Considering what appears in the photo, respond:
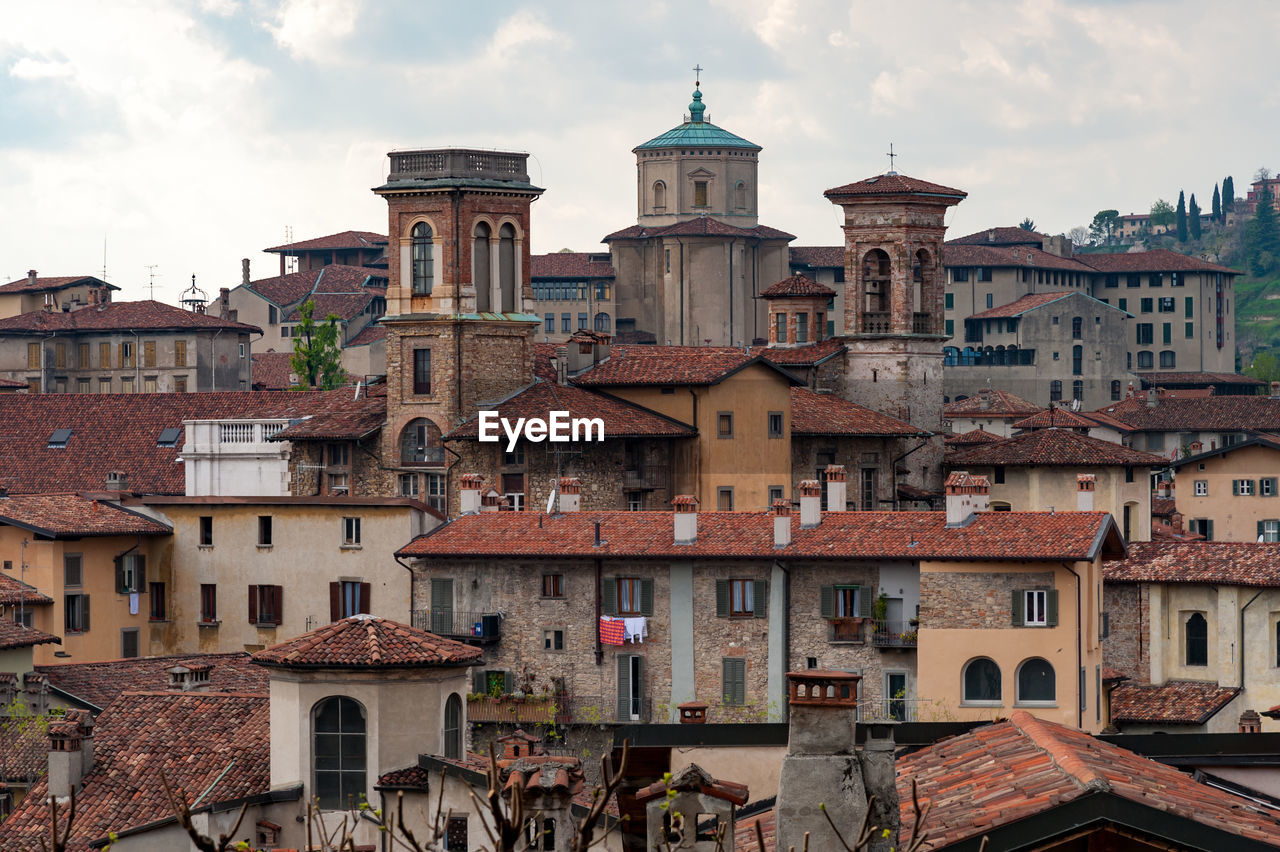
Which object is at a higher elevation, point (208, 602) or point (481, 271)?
point (481, 271)

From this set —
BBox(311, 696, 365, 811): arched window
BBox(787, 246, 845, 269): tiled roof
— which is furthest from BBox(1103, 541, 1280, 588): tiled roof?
BBox(787, 246, 845, 269): tiled roof

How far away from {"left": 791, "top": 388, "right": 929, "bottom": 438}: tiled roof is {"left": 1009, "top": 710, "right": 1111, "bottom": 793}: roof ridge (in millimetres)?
50822

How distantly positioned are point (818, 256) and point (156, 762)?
10290 cm

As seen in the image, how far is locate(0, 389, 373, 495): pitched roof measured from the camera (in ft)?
258

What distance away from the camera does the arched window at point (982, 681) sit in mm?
54250

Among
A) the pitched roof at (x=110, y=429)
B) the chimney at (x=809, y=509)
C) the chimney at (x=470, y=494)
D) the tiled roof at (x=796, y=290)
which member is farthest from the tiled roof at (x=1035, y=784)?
the tiled roof at (x=796, y=290)

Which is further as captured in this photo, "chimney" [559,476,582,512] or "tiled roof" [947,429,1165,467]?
"tiled roof" [947,429,1165,467]

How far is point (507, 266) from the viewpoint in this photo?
74000 mm

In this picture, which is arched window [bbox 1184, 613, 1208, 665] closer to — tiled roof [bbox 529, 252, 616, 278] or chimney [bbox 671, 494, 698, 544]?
chimney [bbox 671, 494, 698, 544]

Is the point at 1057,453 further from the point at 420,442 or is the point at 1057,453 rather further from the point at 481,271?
the point at 420,442

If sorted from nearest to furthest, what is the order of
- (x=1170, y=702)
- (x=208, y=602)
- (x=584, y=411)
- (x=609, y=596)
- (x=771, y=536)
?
(x=771, y=536) < (x=609, y=596) < (x=1170, y=702) < (x=208, y=602) < (x=584, y=411)

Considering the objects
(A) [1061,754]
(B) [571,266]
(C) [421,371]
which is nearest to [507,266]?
(C) [421,371]

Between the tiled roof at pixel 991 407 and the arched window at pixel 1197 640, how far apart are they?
47.3m

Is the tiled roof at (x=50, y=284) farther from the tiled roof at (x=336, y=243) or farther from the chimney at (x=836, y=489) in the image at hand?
the chimney at (x=836, y=489)
